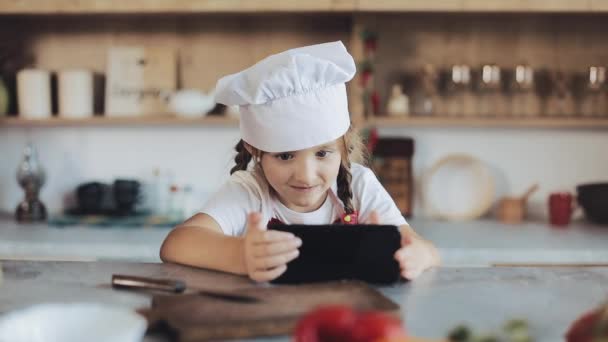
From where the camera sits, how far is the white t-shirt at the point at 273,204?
1414 millimetres

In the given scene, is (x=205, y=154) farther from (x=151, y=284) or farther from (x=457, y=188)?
(x=151, y=284)

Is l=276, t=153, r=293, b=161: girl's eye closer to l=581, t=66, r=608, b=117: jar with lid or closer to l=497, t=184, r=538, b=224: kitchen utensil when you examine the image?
l=497, t=184, r=538, b=224: kitchen utensil

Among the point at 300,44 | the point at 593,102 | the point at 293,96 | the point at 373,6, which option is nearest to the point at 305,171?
the point at 293,96

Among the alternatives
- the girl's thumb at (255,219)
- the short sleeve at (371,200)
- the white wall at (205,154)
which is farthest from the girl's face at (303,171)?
the white wall at (205,154)

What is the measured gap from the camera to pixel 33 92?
258 centimetres

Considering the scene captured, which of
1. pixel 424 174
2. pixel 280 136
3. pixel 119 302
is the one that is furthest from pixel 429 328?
pixel 424 174

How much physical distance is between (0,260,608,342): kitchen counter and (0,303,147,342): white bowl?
78 mm

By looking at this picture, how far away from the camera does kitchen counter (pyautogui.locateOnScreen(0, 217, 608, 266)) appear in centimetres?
211

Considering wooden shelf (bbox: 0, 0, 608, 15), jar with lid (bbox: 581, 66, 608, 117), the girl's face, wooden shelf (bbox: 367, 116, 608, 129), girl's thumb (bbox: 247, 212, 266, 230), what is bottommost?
girl's thumb (bbox: 247, 212, 266, 230)

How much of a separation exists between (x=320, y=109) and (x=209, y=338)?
0.63 metres

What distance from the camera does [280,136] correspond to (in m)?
1.29

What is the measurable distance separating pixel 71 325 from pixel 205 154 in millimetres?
2023

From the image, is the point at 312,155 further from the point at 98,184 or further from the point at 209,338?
the point at 98,184

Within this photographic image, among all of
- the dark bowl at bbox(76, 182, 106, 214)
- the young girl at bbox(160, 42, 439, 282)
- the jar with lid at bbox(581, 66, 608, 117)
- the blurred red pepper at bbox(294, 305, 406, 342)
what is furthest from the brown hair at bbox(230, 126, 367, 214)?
the jar with lid at bbox(581, 66, 608, 117)
